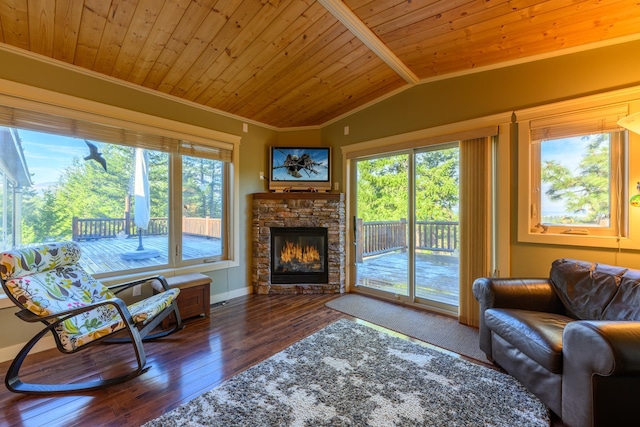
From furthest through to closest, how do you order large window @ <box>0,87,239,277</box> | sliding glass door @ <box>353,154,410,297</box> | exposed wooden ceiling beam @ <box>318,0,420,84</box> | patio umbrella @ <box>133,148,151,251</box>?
sliding glass door @ <box>353,154,410,297</box>
patio umbrella @ <box>133,148,151,251</box>
large window @ <box>0,87,239,277</box>
exposed wooden ceiling beam @ <box>318,0,420,84</box>

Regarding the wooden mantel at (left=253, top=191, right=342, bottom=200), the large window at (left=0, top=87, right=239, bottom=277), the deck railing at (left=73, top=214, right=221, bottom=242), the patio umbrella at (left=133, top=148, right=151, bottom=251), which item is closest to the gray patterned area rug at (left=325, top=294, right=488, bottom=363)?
the wooden mantel at (left=253, top=191, right=342, bottom=200)

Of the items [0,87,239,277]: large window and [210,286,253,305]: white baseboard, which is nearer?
[0,87,239,277]: large window

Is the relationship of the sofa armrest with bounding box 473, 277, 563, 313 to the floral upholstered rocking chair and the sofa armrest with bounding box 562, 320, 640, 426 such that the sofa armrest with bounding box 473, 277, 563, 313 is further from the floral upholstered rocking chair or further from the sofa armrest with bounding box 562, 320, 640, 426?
the floral upholstered rocking chair

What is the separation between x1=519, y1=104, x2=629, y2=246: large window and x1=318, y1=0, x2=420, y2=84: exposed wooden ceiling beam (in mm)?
1389

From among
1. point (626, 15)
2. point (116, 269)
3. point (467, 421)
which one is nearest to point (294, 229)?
point (116, 269)

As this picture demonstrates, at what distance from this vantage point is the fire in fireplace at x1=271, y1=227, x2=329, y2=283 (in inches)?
164

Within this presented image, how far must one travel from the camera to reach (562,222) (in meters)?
2.59

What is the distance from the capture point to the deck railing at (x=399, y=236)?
10.9 feet

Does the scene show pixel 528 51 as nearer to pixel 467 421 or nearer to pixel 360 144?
pixel 360 144

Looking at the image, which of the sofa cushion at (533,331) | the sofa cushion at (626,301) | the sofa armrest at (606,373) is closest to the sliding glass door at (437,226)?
the sofa cushion at (533,331)

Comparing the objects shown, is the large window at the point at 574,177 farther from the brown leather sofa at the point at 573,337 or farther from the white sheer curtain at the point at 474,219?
the brown leather sofa at the point at 573,337

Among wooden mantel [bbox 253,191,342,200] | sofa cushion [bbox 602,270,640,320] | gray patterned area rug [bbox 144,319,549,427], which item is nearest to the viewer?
gray patterned area rug [bbox 144,319,549,427]

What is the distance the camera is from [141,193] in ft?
10.3

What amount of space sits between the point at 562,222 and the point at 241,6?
347cm
